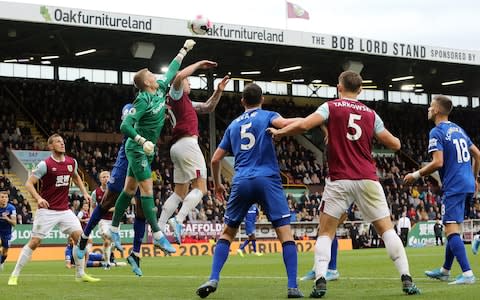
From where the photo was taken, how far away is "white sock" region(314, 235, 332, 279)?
9.67 m

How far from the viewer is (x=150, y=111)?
12625 millimetres

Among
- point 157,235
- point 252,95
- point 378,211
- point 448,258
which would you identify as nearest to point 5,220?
point 157,235

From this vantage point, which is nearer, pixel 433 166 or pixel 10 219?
pixel 433 166

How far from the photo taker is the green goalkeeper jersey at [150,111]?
12.4 m

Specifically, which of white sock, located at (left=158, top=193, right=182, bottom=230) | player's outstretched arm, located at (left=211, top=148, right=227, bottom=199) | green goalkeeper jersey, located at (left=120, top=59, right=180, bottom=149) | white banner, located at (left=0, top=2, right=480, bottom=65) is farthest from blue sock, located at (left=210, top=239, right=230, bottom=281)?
white banner, located at (left=0, top=2, right=480, bottom=65)

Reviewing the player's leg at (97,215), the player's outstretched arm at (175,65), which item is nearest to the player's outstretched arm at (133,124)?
the player's outstretched arm at (175,65)

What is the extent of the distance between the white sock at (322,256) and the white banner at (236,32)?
26770 mm

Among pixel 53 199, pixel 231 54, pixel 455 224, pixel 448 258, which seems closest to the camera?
pixel 455 224

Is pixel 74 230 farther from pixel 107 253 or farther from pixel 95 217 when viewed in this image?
pixel 107 253

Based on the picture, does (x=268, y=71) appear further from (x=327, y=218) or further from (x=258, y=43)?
(x=327, y=218)

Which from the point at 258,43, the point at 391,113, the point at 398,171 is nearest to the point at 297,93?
the point at 391,113

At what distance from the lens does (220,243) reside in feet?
33.4

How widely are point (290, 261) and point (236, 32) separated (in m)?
29.4

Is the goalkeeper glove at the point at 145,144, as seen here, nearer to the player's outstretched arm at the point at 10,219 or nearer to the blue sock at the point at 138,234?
the blue sock at the point at 138,234
